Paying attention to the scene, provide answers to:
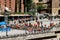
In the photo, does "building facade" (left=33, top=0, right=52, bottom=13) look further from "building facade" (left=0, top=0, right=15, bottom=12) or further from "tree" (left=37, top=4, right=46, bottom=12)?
"building facade" (left=0, top=0, right=15, bottom=12)

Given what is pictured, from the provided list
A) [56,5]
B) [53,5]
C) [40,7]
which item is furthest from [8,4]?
Result: [56,5]

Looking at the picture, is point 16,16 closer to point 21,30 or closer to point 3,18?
point 3,18

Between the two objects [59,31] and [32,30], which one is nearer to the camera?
[32,30]

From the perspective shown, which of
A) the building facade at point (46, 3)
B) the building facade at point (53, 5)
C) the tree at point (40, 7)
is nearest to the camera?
the tree at point (40, 7)

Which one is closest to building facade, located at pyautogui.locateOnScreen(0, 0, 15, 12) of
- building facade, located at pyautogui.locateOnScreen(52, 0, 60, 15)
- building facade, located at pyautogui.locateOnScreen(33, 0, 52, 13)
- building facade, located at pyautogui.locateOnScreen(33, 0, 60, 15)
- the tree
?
the tree

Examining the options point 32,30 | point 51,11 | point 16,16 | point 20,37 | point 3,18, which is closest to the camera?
point 20,37

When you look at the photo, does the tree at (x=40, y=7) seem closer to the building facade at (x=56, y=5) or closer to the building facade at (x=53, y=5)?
the building facade at (x=53, y=5)

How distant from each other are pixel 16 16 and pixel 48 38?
49.9ft

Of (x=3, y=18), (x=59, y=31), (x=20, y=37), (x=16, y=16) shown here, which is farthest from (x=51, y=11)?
(x=20, y=37)

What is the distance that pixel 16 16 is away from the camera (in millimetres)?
40531

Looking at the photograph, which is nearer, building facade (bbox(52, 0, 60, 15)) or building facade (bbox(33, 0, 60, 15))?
building facade (bbox(33, 0, 60, 15))

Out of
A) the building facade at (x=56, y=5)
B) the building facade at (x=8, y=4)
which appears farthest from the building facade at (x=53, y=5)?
the building facade at (x=8, y=4)

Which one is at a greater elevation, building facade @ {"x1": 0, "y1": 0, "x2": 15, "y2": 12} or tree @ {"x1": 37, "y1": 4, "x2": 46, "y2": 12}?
building facade @ {"x1": 0, "y1": 0, "x2": 15, "y2": 12}

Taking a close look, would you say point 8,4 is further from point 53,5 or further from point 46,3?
point 46,3
